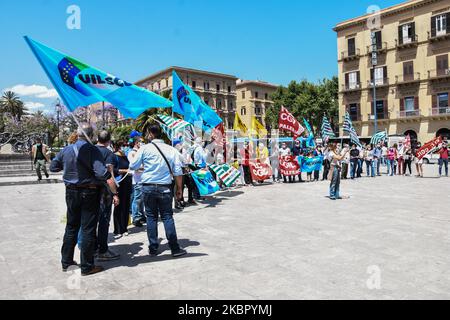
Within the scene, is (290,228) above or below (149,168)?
below

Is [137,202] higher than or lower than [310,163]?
lower

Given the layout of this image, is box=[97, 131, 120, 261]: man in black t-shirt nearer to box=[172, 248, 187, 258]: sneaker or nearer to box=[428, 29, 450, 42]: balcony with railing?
box=[172, 248, 187, 258]: sneaker

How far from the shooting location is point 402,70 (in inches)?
1679

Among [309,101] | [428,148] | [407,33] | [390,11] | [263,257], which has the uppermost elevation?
[390,11]

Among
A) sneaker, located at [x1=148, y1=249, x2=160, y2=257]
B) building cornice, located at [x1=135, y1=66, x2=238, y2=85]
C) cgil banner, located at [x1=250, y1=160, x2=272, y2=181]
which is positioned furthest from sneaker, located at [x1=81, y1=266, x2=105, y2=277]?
building cornice, located at [x1=135, y1=66, x2=238, y2=85]

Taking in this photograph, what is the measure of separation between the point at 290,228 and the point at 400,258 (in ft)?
7.00

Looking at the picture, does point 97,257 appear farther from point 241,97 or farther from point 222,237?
point 241,97

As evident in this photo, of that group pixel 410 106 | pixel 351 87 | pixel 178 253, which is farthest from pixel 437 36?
pixel 178 253

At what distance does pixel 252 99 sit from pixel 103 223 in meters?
76.2

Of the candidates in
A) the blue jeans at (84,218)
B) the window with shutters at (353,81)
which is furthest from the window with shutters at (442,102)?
the blue jeans at (84,218)

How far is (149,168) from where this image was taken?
5.02 meters

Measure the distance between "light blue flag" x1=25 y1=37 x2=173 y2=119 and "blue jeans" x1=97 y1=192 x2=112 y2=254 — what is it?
1398mm

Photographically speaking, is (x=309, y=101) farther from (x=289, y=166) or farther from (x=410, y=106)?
(x=289, y=166)
